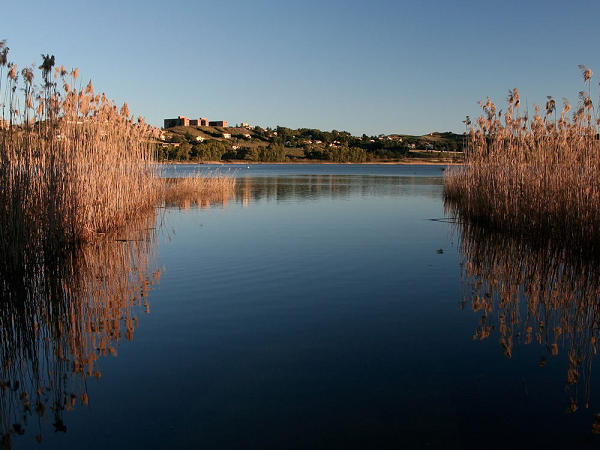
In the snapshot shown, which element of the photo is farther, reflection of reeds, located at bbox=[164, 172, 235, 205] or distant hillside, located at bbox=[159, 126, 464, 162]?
distant hillside, located at bbox=[159, 126, 464, 162]

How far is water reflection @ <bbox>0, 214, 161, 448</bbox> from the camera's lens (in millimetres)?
3057

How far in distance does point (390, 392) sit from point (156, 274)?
4.33 metres

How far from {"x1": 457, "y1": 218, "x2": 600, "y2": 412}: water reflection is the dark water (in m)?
0.03

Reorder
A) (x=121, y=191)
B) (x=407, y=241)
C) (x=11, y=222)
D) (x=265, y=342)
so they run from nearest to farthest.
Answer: (x=265, y=342) → (x=11, y=222) → (x=407, y=241) → (x=121, y=191)

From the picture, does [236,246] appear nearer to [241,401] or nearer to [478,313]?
[478,313]

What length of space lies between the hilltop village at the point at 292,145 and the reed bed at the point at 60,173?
56.5 metres

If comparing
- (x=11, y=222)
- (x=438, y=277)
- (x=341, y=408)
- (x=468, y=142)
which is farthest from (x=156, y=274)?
(x=468, y=142)

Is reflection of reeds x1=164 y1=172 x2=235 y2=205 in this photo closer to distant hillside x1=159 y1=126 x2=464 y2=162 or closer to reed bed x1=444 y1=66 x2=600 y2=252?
reed bed x1=444 y1=66 x2=600 y2=252

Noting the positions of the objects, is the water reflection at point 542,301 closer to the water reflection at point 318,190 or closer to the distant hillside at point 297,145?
the water reflection at point 318,190

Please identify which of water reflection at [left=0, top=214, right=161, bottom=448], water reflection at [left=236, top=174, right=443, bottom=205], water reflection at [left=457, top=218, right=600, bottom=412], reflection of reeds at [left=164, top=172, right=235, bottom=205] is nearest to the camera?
water reflection at [left=0, top=214, right=161, bottom=448]

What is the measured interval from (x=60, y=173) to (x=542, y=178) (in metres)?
Answer: 8.07

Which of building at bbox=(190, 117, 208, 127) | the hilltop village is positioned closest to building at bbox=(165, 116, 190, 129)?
the hilltop village

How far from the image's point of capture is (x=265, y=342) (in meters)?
4.18

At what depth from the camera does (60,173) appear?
716 cm
